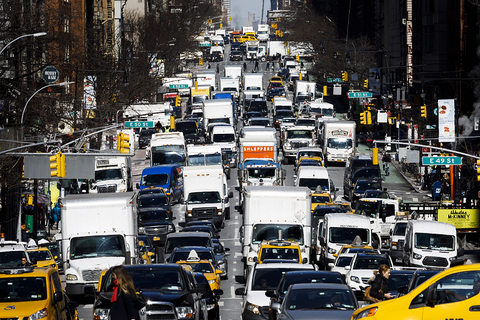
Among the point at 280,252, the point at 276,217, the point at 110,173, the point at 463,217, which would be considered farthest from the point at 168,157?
the point at 280,252

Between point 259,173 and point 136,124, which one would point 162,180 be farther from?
point 259,173

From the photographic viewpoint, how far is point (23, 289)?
15.8 m

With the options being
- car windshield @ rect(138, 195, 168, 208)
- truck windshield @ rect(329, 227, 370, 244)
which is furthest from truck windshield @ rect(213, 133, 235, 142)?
truck windshield @ rect(329, 227, 370, 244)

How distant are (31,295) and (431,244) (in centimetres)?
1812

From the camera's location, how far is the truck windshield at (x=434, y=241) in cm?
3034

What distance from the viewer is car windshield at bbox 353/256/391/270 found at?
80.6 feet

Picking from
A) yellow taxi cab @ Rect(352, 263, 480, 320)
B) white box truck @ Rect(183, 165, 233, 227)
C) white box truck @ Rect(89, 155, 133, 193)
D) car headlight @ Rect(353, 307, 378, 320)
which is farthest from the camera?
white box truck @ Rect(89, 155, 133, 193)

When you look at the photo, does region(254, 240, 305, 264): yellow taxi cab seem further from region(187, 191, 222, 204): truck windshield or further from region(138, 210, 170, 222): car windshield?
region(187, 191, 222, 204): truck windshield

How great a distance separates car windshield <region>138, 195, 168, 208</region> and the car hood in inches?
1080

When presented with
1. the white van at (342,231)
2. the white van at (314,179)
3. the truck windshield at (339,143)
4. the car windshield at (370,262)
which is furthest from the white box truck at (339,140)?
the car windshield at (370,262)

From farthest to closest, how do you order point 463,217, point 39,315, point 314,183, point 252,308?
point 314,183 < point 463,217 < point 252,308 < point 39,315

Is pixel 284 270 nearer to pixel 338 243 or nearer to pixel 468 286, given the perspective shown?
pixel 468 286

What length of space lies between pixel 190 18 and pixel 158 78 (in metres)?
55.3

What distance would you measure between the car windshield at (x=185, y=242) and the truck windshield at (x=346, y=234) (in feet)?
15.0
